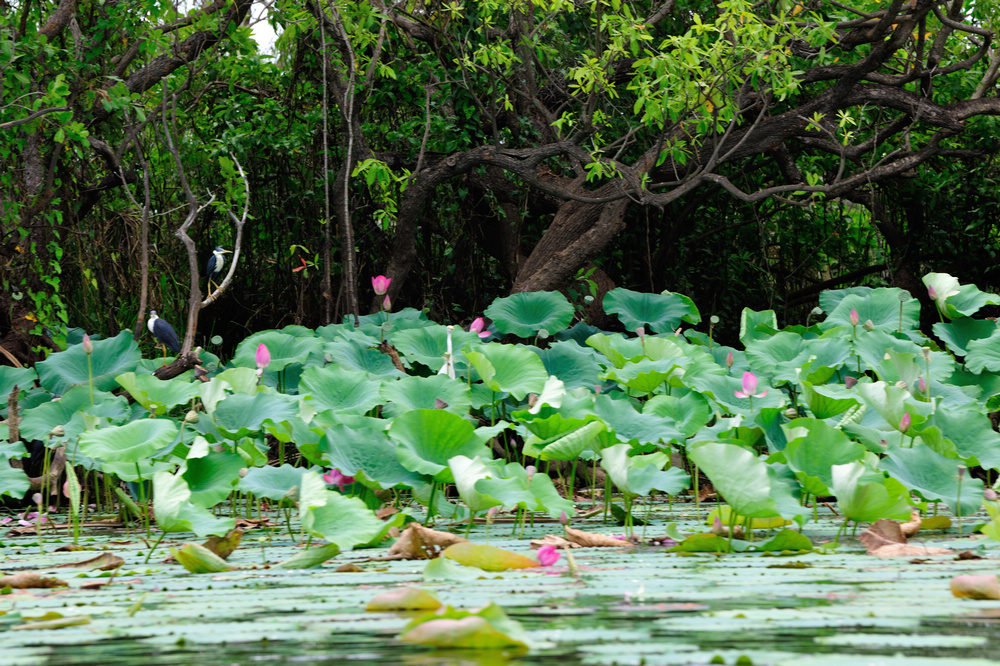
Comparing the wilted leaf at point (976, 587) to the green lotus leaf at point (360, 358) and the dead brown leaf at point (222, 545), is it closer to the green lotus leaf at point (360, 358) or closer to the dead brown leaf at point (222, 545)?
the dead brown leaf at point (222, 545)

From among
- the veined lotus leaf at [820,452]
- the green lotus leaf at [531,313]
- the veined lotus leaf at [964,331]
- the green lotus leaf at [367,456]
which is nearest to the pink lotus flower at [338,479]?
the green lotus leaf at [367,456]

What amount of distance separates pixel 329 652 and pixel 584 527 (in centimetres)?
118

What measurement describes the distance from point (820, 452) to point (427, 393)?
99cm

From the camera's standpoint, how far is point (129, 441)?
1.97m

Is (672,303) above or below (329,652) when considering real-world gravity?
above

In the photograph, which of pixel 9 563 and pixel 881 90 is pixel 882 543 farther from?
pixel 881 90

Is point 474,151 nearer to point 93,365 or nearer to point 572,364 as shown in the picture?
point 572,364

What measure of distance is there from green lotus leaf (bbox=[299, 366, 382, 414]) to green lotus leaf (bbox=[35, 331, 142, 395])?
939 millimetres

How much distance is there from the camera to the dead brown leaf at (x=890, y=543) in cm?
145

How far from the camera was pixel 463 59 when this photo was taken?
4.18 metres

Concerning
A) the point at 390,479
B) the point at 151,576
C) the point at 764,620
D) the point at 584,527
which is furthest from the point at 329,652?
the point at 584,527

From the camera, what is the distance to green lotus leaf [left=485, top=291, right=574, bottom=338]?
3795mm

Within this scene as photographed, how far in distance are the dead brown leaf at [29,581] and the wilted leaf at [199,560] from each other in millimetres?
171

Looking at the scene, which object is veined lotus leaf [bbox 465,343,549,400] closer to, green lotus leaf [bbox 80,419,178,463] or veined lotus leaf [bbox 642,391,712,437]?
veined lotus leaf [bbox 642,391,712,437]
